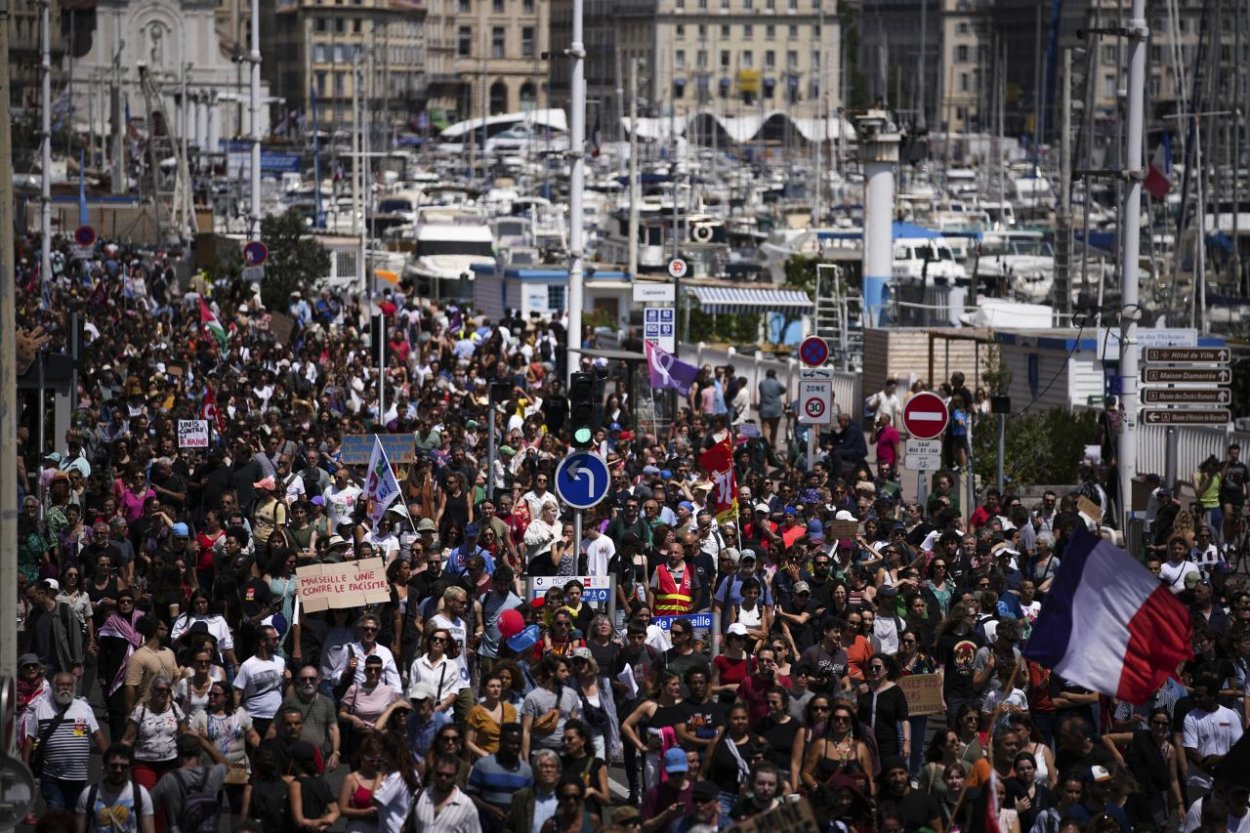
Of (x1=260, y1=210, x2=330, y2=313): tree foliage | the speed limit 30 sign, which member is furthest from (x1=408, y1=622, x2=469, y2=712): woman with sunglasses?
(x1=260, y1=210, x2=330, y2=313): tree foliage

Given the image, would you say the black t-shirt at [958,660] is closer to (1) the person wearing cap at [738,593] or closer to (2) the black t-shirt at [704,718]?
(1) the person wearing cap at [738,593]

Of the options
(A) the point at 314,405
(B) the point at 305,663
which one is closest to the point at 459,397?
(A) the point at 314,405

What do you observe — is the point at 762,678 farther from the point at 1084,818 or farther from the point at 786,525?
the point at 786,525

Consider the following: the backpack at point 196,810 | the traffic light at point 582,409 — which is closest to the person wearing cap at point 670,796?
the backpack at point 196,810

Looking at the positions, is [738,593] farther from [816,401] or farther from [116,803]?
[816,401]

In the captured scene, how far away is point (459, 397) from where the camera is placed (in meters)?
32.9

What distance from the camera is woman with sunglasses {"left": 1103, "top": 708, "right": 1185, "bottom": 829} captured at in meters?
14.0

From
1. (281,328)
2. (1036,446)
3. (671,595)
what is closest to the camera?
(671,595)

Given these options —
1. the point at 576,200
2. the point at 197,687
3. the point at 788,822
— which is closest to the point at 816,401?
the point at 576,200

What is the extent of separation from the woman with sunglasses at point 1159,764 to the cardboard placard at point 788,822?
343 centimetres

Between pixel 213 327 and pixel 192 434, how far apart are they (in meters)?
15.3

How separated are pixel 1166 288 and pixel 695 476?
26.6m

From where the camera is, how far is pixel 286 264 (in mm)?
52125

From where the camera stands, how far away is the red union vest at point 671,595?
1844 centimetres
